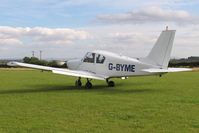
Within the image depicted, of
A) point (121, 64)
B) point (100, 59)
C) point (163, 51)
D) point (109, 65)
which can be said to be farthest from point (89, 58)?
point (163, 51)

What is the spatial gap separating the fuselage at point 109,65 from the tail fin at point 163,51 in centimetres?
40

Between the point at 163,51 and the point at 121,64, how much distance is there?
230cm

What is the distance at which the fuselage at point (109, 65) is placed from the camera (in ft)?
57.8

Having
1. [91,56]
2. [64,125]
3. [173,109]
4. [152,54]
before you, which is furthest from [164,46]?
[64,125]

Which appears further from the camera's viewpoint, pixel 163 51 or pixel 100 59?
pixel 100 59

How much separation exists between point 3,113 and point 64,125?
260 centimetres

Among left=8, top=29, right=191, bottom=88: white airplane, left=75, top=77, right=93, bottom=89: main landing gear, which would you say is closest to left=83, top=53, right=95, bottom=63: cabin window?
left=8, top=29, right=191, bottom=88: white airplane

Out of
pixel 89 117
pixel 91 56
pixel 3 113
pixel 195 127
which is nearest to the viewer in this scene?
pixel 195 127

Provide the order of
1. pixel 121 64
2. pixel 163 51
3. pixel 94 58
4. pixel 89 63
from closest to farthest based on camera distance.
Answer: pixel 163 51 → pixel 121 64 → pixel 94 58 → pixel 89 63

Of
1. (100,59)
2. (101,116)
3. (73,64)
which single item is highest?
(100,59)

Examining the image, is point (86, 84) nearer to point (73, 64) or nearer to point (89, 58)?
point (89, 58)

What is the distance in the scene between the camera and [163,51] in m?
17.3

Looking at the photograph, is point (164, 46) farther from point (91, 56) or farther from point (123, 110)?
point (123, 110)

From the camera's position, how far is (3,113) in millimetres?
10188
